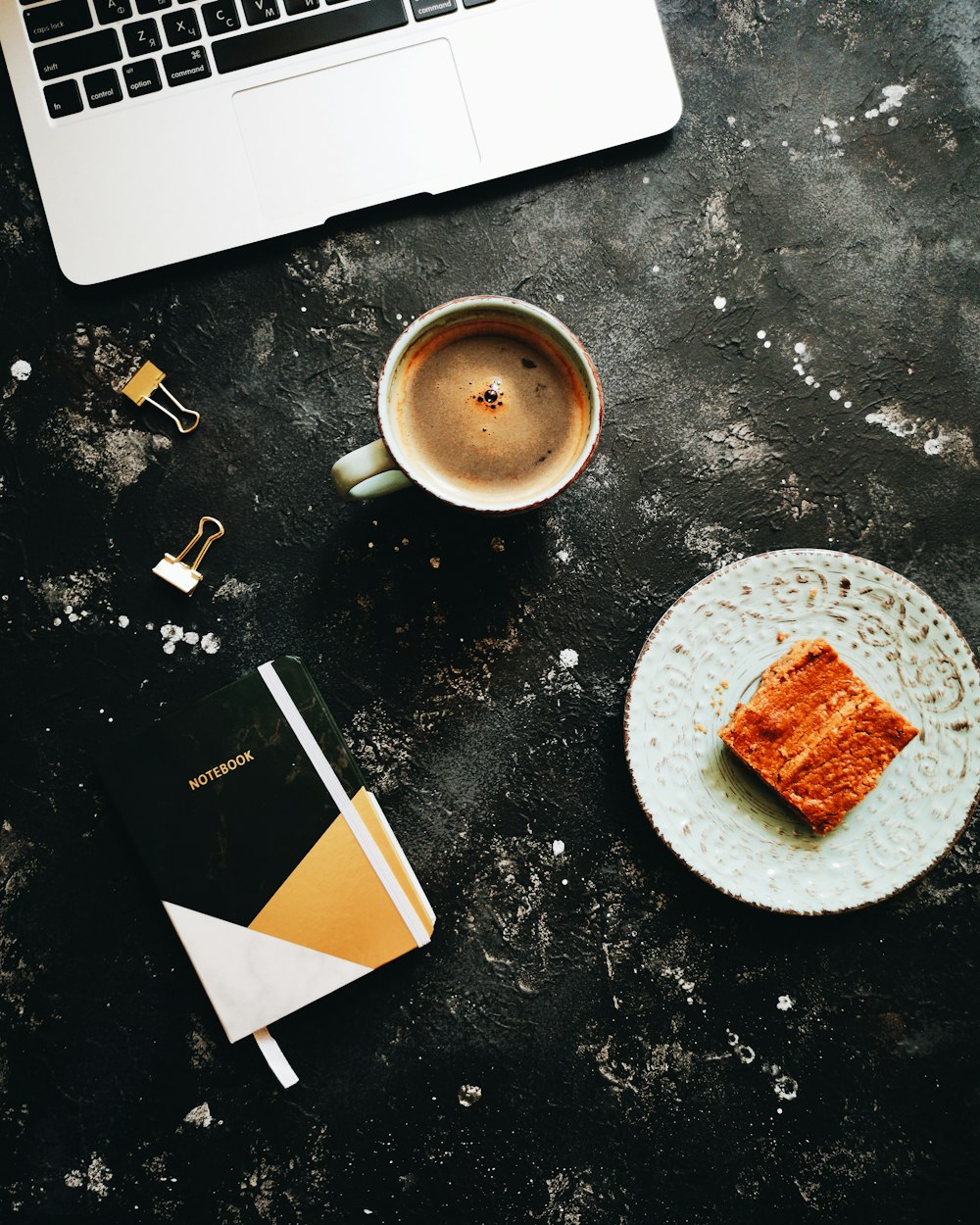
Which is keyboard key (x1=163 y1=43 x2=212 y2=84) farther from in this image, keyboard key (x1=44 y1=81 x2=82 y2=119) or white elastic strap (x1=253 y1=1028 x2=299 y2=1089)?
white elastic strap (x1=253 y1=1028 x2=299 y2=1089)

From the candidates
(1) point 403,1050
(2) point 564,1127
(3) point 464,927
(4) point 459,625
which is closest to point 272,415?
(4) point 459,625

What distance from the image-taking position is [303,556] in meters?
0.98

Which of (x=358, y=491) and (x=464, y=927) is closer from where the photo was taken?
(x=358, y=491)

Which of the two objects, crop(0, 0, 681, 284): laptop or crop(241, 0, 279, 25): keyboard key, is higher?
crop(241, 0, 279, 25): keyboard key

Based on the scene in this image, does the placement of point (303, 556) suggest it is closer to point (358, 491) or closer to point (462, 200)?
point (358, 491)

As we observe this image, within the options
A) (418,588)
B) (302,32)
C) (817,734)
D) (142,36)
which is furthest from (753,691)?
(142,36)

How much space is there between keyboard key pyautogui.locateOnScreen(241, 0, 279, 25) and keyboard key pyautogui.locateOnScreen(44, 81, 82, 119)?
202 millimetres

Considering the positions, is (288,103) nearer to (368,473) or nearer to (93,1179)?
(368,473)

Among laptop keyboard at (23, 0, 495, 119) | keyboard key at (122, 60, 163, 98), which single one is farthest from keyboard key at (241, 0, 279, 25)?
keyboard key at (122, 60, 163, 98)

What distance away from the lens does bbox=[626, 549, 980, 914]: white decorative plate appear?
35.2 inches

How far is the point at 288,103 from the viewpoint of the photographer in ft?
2.95

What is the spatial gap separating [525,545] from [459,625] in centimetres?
12

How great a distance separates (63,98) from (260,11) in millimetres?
236

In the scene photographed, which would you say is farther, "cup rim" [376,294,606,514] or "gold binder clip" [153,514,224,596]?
"gold binder clip" [153,514,224,596]
